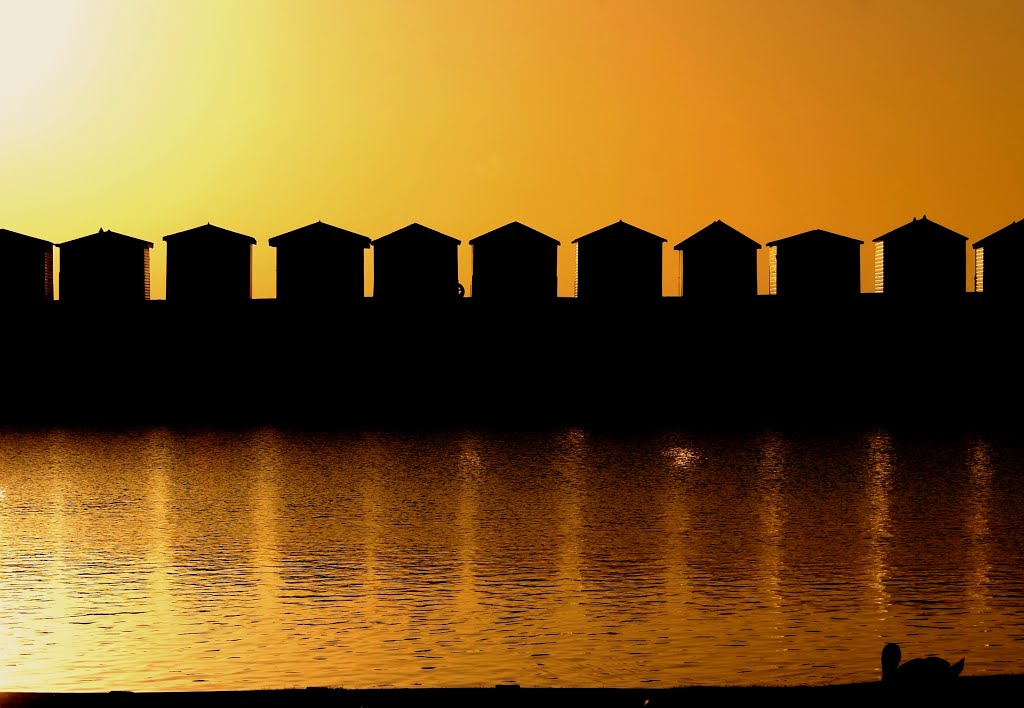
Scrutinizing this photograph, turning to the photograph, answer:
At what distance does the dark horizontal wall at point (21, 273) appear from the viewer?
4294 cm

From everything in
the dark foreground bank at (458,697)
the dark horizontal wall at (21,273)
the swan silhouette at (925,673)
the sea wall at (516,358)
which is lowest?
the dark foreground bank at (458,697)

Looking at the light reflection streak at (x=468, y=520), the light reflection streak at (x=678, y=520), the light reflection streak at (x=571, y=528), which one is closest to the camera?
the light reflection streak at (x=571, y=528)

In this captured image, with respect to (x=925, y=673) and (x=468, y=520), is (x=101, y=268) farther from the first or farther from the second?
(x=925, y=673)

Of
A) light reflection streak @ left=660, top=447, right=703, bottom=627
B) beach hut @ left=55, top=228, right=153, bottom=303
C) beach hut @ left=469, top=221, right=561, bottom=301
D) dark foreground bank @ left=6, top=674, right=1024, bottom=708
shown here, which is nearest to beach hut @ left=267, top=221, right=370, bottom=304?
beach hut @ left=469, top=221, right=561, bottom=301

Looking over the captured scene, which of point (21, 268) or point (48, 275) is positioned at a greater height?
point (21, 268)

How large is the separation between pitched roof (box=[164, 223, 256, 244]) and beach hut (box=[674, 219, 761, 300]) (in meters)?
11.9

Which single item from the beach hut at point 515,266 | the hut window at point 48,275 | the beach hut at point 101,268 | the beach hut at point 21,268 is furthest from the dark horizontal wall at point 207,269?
the beach hut at point 515,266

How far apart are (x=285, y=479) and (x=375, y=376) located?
18894 millimetres

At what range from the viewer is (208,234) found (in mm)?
42531

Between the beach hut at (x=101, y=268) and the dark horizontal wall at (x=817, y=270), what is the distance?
17316 millimetres

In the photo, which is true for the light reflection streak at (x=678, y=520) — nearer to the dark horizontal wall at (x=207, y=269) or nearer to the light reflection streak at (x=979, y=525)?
the light reflection streak at (x=979, y=525)

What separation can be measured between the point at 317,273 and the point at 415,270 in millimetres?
2705

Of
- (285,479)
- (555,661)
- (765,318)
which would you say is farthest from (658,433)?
(555,661)

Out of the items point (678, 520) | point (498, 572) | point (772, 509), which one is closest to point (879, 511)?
point (772, 509)
